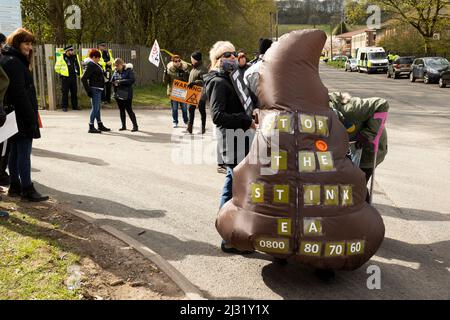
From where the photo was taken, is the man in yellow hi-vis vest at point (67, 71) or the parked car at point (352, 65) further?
the parked car at point (352, 65)

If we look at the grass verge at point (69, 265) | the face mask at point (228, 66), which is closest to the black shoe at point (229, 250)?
the grass verge at point (69, 265)

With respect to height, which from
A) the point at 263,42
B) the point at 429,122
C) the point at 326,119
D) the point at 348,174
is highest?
the point at 263,42

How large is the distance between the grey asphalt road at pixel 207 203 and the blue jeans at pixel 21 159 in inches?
27.2

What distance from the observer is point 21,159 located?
20.4 ft

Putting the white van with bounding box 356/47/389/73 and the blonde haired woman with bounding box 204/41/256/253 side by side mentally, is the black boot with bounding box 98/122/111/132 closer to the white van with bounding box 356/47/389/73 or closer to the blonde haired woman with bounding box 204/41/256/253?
the blonde haired woman with bounding box 204/41/256/253

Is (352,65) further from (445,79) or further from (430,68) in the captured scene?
(445,79)

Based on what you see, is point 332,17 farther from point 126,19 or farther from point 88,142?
point 88,142

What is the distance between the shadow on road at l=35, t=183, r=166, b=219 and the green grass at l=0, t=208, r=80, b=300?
941 mm

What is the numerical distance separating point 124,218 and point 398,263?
317 cm

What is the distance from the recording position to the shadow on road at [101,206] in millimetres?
6402

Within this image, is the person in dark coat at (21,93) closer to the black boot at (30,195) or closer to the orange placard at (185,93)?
the black boot at (30,195)

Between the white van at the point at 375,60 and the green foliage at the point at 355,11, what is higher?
the green foliage at the point at 355,11

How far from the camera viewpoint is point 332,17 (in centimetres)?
7738
